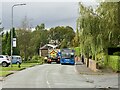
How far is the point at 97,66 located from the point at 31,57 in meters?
50.3

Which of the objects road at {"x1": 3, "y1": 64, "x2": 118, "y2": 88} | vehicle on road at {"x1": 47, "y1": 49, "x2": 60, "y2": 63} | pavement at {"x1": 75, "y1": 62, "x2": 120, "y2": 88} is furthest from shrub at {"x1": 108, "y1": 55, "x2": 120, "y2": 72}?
vehicle on road at {"x1": 47, "y1": 49, "x2": 60, "y2": 63}

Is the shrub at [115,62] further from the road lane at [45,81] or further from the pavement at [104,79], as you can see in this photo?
the road lane at [45,81]

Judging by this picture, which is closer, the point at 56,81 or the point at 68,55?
the point at 56,81

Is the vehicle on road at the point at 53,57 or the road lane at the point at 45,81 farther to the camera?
the vehicle on road at the point at 53,57

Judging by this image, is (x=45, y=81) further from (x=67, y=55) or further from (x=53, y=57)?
(x=53, y=57)

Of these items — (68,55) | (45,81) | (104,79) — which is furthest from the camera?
(68,55)

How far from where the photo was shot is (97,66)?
38.7 meters

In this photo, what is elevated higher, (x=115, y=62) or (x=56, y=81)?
Answer: (x=115, y=62)

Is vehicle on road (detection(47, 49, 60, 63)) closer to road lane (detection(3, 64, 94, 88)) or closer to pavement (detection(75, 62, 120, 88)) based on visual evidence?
pavement (detection(75, 62, 120, 88))

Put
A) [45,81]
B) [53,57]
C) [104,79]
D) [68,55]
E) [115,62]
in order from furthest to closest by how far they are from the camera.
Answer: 1. [53,57]
2. [68,55]
3. [115,62]
4. [104,79]
5. [45,81]

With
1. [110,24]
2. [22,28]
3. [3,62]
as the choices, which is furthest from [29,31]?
[110,24]


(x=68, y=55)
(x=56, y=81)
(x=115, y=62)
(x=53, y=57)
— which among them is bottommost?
(x=56, y=81)

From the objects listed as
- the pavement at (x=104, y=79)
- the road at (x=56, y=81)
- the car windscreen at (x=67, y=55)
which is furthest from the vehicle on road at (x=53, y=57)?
the road at (x=56, y=81)

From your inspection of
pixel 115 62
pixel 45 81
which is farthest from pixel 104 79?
pixel 115 62
